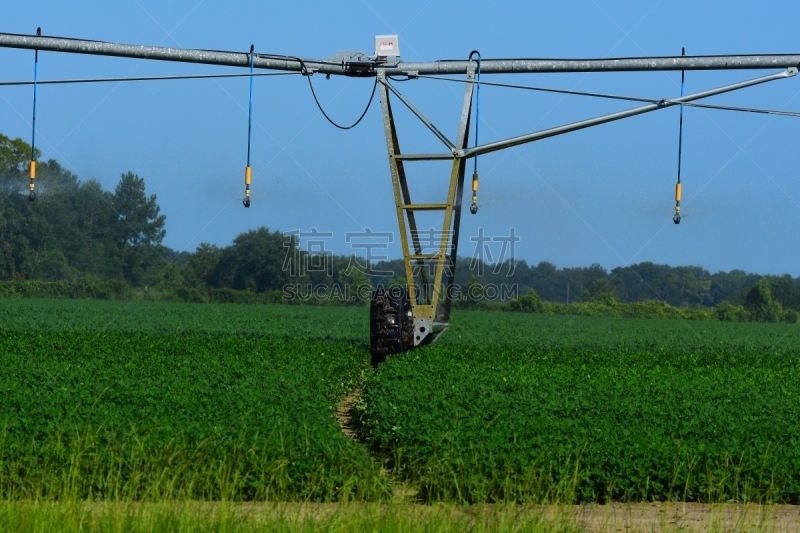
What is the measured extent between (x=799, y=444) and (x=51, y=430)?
20.5ft

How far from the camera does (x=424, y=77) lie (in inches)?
586

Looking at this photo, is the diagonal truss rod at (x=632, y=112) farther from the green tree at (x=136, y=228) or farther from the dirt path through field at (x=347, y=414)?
the green tree at (x=136, y=228)

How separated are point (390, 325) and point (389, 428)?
21.4 ft

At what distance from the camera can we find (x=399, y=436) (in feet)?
29.8

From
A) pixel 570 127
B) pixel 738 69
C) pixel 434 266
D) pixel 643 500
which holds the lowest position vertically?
pixel 643 500

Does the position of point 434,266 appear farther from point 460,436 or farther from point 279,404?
point 460,436

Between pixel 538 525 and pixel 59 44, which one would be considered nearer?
pixel 538 525

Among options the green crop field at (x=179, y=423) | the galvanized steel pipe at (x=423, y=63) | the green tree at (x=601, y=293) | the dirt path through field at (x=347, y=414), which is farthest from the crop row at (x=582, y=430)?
the green tree at (x=601, y=293)

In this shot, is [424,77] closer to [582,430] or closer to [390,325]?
[390,325]

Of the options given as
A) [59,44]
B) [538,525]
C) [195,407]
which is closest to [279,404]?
[195,407]

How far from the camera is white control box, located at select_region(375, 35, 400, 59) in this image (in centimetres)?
1482

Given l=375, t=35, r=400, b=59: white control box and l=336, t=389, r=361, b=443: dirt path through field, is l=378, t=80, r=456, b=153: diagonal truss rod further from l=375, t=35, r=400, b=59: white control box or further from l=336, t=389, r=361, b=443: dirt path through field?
l=336, t=389, r=361, b=443: dirt path through field

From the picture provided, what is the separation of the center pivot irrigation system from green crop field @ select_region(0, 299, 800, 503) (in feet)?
2.62

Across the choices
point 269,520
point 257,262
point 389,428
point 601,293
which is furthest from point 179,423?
point 601,293
